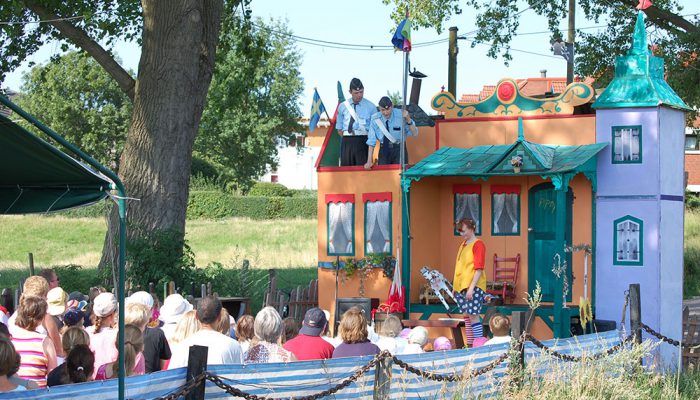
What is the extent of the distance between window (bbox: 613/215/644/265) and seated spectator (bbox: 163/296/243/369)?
378 inches

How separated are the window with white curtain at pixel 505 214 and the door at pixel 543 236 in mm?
246

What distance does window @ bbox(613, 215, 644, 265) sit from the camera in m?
16.1

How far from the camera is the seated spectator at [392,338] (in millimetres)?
10008

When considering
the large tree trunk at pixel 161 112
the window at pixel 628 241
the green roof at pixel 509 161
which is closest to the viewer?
the green roof at pixel 509 161

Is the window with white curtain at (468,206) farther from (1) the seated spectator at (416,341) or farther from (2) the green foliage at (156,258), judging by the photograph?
(1) the seated spectator at (416,341)

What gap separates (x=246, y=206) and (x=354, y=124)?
3696cm

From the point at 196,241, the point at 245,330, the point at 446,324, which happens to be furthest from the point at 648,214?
the point at 196,241

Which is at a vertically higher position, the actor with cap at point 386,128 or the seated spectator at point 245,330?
the actor with cap at point 386,128

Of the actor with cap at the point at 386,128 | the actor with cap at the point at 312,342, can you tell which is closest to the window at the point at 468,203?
the actor with cap at the point at 386,128

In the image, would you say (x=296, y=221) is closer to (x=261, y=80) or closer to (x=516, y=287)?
(x=261, y=80)

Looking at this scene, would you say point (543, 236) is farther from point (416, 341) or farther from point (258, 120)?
point (258, 120)

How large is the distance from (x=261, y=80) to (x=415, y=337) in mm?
55327

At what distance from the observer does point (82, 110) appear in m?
65.4

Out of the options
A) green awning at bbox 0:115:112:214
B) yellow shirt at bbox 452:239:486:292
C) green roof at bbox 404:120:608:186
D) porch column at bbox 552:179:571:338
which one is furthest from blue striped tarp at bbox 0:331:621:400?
green roof at bbox 404:120:608:186
